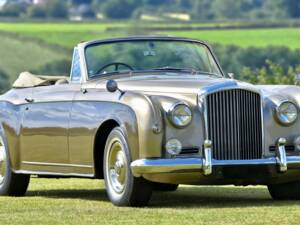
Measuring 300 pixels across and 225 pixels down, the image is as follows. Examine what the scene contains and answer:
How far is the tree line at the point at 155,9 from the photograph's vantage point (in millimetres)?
117750

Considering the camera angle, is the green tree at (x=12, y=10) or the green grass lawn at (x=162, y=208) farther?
the green tree at (x=12, y=10)

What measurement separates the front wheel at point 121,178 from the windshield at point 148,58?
127 cm

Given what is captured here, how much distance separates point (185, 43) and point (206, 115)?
2.28 m

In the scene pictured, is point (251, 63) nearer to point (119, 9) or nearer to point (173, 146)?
point (119, 9)

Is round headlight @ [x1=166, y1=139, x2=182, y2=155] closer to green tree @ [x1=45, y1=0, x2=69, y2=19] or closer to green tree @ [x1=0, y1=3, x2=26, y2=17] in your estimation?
green tree @ [x1=0, y1=3, x2=26, y2=17]

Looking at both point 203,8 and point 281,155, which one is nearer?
point 281,155

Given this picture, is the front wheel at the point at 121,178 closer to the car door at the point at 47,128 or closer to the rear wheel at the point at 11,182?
the car door at the point at 47,128

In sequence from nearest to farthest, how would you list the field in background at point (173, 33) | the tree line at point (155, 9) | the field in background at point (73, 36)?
the field in background at point (73, 36), the field in background at point (173, 33), the tree line at point (155, 9)

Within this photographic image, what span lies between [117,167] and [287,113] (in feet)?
5.45

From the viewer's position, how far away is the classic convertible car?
37.7ft

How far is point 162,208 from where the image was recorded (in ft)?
37.9

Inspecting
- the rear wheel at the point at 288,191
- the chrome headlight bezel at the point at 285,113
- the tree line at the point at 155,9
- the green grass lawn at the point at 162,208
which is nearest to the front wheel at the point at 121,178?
the green grass lawn at the point at 162,208

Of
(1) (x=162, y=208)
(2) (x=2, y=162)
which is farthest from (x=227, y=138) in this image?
(2) (x=2, y=162)

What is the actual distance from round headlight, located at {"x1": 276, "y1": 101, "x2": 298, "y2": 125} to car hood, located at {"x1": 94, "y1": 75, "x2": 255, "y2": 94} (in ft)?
1.39
